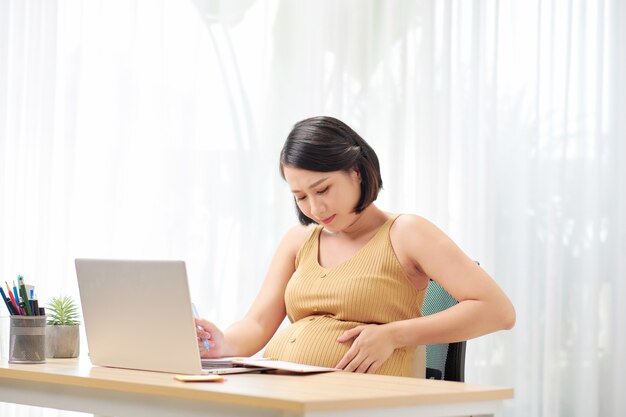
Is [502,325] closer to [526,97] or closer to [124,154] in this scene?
[526,97]

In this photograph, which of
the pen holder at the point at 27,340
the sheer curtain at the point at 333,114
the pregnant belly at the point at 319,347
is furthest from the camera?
the sheer curtain at the point at 333,114

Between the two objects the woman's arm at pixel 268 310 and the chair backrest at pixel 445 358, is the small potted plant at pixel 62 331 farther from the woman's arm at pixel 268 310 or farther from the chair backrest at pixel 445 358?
the chair backrest at pixel 445 358

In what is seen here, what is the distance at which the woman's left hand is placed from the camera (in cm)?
186

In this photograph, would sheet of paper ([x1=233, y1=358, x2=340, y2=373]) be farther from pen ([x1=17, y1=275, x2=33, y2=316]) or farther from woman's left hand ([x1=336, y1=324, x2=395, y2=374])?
pen ([x1=17, y1=275, x2=33, y2=316])

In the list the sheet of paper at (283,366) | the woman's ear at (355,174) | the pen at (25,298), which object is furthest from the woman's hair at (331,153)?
the pen at (25,298)

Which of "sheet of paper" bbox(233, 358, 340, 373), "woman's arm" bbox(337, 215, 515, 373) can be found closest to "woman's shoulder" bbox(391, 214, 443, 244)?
"woman's arm" bbox(337, 215, 515, 373)

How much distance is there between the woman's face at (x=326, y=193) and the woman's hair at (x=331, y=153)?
0.04 feet

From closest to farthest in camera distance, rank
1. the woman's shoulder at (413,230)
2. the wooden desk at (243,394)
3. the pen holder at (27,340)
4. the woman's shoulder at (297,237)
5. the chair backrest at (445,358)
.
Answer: the wooden desk at (243,394) → the pen holder at (27,340) → the woman's shoulder at (413,230) → the chair backrest at (445,358) → the woman's shoulder at (297,237)

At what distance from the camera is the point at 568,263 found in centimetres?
340

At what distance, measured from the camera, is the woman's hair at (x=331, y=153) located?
2.08 metres

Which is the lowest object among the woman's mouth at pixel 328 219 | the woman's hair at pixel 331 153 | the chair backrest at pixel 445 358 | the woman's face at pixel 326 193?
the chair backrest at pixel 445 358

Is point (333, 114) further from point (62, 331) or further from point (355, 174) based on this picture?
point (62, 331)

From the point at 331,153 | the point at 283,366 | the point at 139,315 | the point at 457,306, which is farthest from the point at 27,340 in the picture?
the point at 457,306

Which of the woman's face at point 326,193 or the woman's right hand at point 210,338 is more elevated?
the woman's face at point 326,193
